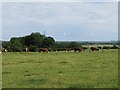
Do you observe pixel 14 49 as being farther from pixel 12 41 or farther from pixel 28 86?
pixel 28 86

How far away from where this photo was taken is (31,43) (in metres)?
107

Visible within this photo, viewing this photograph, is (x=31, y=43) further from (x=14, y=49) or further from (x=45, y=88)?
(x=45, y=88)

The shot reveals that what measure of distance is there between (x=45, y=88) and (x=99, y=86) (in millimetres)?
2281

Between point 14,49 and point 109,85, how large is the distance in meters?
73.4

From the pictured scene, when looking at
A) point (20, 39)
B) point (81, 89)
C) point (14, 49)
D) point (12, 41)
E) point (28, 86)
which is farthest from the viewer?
point (20, 39)

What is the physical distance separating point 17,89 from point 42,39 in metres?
96.4

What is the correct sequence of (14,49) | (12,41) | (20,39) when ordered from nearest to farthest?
(14,49)
(12,41)
(20,39)

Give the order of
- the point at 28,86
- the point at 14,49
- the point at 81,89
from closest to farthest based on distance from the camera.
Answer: the point at 81,89, the point at 28,86, the point at 14,49

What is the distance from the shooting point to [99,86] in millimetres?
13812

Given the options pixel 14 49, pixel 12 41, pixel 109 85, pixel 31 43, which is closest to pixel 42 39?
pixel 31 43

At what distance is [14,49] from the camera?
283 feet

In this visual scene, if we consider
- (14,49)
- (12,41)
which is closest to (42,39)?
(12,41)

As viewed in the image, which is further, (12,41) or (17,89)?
(12,41)

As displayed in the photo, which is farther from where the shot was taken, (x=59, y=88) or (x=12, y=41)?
(x=12, y=41)
